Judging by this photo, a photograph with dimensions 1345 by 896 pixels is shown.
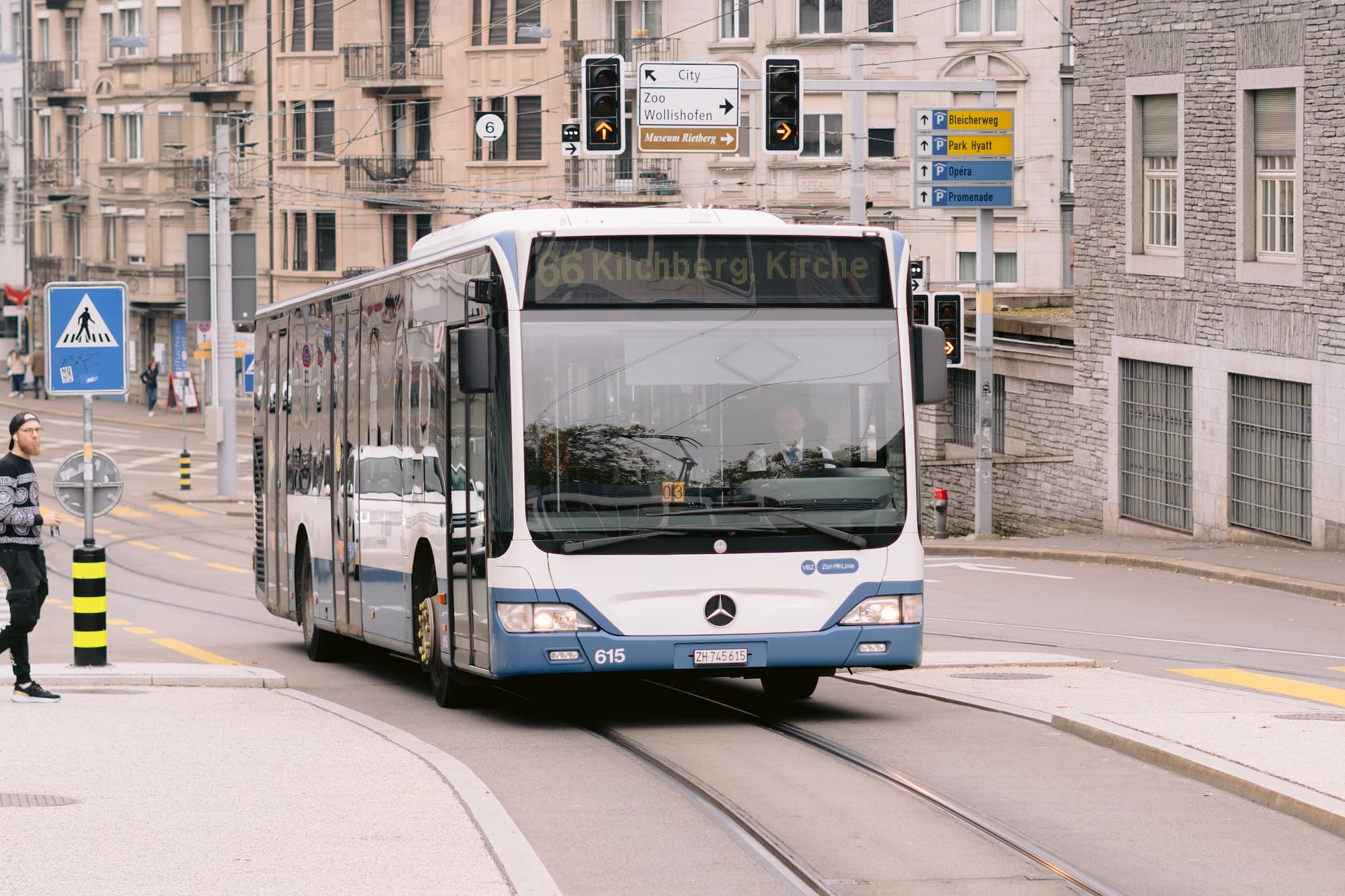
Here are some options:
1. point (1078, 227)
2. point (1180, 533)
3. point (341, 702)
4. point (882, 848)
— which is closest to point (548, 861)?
point (882, 848)

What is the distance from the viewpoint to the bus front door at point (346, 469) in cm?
1677

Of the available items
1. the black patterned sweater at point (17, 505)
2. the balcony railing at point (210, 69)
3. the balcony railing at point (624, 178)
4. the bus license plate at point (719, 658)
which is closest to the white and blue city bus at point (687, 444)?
the bus license plate at point (719, 658)

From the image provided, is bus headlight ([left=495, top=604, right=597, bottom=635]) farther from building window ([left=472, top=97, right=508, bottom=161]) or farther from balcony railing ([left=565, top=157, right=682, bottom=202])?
building window ([left=472, top=97, right=508, bottom=161])

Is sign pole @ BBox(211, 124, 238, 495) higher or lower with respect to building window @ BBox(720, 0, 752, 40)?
lower

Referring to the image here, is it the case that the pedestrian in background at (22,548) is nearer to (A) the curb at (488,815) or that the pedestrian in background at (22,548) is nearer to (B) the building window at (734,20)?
(A) the curb at (488,815)

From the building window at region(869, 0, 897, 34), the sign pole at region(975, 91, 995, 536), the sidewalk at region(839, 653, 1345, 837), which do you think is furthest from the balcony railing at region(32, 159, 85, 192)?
the sidewalk at region(839, 653, 1345, 837)

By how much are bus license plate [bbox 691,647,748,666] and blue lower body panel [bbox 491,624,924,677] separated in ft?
0.06

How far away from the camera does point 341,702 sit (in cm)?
1535

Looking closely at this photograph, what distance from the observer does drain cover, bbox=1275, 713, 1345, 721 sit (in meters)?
12.5

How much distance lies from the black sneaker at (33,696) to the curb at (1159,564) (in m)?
13.1

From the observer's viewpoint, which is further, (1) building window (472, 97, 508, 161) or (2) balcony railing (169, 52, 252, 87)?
(2) balcony railing (169, 52, 252, 87)

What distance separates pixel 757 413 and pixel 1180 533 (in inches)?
757

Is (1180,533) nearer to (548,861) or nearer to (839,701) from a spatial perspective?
(839,701)

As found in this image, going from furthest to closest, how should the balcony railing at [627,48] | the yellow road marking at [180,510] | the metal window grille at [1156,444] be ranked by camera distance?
the balcony railing at [627,48]
the yellow road marking at [180,510]
the metal window grille at [1156,444]
